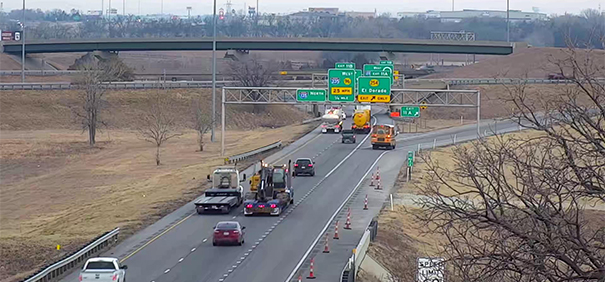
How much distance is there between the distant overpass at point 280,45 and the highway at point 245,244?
84225 millimetres

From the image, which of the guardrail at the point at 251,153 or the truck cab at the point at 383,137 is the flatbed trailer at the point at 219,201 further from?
the truck cab at the point at 383,137

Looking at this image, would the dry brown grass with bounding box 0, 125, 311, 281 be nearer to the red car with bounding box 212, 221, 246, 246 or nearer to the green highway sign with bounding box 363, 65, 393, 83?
the red car with bounding box 212, 221, 246, 246

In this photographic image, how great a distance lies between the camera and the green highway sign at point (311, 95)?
213ft

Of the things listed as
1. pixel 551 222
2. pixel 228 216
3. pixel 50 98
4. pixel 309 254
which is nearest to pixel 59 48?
pixel 50 98

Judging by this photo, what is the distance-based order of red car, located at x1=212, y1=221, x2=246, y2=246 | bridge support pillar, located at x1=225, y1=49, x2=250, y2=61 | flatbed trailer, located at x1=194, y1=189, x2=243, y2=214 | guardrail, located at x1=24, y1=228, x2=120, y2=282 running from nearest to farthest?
1. guardrail, located at x1=24, y1=228, x2=120, y2=282
2. red car, located at x1=212, y1=221, x2=246, y2=246
3. flatbed trailer, located at x1=194, y1=189, x2=243, y2=214
4. bridge support pillar, located at x1=225, y1=49, x2=250, y2=61

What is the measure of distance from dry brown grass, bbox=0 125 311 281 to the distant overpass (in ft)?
149

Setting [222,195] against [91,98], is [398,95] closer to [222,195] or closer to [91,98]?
[91,98]

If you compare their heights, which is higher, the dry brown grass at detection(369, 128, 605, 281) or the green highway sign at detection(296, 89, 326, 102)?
the green highway sign at detection(296, 89, 326, 102)

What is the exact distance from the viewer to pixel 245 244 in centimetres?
3812

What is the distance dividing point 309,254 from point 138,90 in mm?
81226

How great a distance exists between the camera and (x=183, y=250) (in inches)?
1444

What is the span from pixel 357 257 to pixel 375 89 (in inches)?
1269

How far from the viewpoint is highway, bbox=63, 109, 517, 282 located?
32750 millimetres

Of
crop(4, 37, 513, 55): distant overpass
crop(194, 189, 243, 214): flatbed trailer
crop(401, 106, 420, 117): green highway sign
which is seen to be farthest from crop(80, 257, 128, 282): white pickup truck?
crop(4, 37, 513, 55): distant overpass
